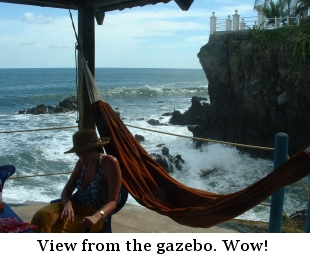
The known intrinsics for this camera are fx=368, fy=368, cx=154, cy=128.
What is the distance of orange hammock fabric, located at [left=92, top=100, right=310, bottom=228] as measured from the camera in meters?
1.69

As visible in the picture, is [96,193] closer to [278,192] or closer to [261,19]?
[278,192]

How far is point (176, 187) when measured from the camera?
2258 mm

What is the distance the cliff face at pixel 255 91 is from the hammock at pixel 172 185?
811cm

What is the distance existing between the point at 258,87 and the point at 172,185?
29.5ft

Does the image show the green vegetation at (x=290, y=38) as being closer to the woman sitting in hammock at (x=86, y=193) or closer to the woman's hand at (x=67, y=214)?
the woman sitting in hammock at (x=86, y=193)

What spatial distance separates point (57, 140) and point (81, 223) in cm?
1161

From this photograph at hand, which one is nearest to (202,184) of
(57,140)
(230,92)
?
(230,92)

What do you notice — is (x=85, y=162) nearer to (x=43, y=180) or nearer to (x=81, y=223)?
(x=81, y=223)

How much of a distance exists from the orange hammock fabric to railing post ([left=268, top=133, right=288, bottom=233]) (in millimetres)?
379

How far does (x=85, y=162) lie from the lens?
6.41ft

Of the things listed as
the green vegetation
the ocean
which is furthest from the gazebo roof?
the green vegetation

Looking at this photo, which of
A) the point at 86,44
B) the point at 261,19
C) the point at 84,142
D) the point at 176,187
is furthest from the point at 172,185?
the point at 261,19

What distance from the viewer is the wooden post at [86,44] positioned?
2.75 meters

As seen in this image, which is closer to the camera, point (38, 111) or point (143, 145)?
point (143, 145)
